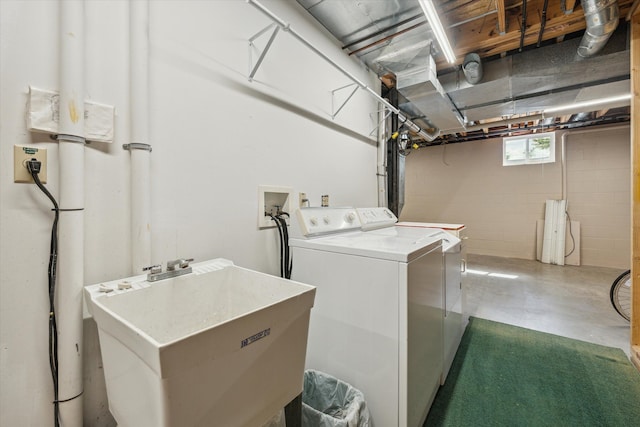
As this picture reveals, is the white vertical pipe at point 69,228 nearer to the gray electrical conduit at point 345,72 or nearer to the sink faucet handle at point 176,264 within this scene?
the sink faucet handle at point 176,264

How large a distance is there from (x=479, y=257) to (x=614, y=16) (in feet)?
Answer: 15.3

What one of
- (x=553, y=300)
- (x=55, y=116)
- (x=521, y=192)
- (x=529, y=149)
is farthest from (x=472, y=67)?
(x=521, y=192)

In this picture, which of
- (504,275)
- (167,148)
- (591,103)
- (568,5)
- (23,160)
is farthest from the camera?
(504,275)

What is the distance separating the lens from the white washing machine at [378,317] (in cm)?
114

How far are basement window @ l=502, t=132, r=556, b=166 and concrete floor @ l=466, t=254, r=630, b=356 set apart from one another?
209 cm

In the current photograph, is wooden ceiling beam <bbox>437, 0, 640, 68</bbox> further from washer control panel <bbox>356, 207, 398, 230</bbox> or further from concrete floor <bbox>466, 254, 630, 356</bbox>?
concrete floor <bbox>466, 254, 630, 356</bbox>


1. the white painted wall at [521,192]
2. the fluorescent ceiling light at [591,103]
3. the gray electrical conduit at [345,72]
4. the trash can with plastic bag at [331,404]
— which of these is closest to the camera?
the trash can with plastic bag at [331,404]

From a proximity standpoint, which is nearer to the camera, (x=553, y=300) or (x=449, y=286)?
(x=449, y=286)

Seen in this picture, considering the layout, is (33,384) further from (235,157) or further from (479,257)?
(479,257)

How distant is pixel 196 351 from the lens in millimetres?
558

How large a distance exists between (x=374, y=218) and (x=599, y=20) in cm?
208

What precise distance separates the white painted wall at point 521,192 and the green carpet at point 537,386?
12.5 ft

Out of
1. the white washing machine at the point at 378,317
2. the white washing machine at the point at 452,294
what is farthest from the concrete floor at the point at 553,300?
the white washing machine at the point at 378,317

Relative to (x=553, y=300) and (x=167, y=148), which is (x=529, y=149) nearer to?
(x=553, y=300)
